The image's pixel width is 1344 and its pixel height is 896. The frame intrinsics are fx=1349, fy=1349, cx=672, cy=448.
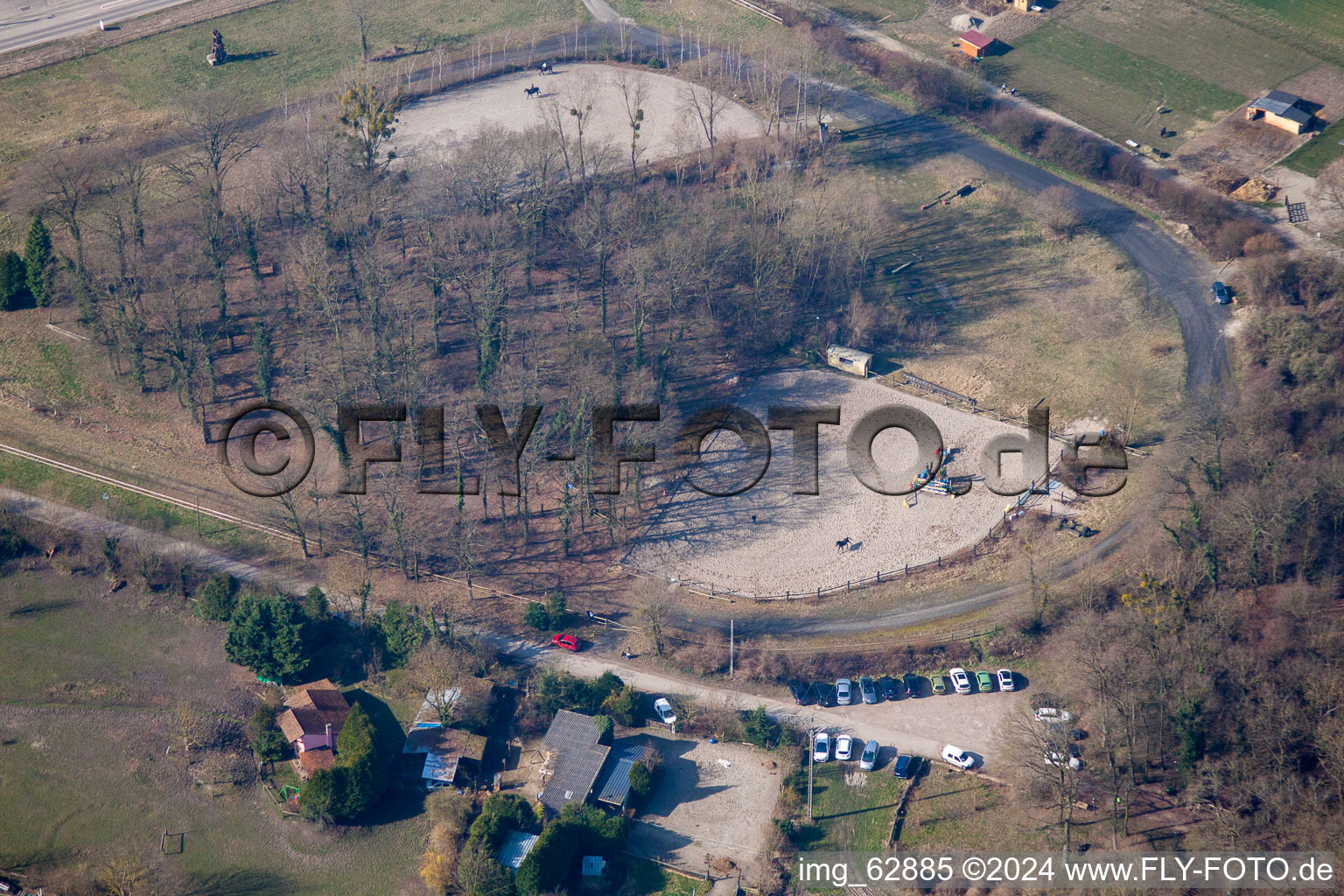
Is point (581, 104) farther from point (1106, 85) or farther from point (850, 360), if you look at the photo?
point (1106, 85)

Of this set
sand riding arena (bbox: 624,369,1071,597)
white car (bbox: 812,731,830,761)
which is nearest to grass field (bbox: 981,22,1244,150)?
sand riding arena (bbox: 624,369,1071,597)

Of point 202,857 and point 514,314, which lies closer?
point 202,857

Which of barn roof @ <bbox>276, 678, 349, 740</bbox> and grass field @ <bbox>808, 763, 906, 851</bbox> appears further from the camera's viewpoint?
barn roof @ <bbox>276, 678, 349, 740</bbox>

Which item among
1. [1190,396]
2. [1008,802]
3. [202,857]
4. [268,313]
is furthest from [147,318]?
[1190,396]

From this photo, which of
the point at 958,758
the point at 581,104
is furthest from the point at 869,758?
the point at 581,104

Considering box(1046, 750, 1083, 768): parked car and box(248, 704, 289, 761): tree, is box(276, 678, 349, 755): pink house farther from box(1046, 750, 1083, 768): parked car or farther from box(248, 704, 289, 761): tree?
box(1046, 750, 1083, 768): parked car

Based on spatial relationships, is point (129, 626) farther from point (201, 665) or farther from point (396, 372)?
point (396, 372)
